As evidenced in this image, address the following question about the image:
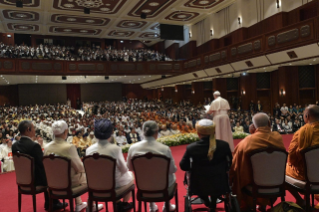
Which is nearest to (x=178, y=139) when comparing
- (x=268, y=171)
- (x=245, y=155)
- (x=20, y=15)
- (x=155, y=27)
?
(x=245, y=155)

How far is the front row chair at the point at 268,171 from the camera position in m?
2.77

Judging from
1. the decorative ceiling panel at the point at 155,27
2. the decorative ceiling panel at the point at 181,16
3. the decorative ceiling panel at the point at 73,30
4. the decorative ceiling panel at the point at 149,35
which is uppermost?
the decorative ceiling panel at the point at 73,30

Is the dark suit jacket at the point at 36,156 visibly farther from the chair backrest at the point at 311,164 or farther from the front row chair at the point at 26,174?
the chair backrest at the point at 311,164

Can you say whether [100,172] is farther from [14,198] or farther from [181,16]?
[181,16]

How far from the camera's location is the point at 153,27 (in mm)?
20516

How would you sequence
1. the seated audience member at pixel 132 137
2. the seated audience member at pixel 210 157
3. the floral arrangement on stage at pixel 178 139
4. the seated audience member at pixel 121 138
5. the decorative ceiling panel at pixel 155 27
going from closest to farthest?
the seated audience member at pixel 210 157
the floral arrangement on stage at pixel 178 139
the seated audience member at pixel 121 138
the seated audience member at pixel 132 137
the decorative ceiling panel at pixel 155 27

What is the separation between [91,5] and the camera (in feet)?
49.8

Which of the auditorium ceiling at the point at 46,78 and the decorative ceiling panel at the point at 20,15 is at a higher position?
the decorative ceiling panel at the point at 20,15

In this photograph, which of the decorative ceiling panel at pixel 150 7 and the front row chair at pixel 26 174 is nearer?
the front row chair at pixel 26 174

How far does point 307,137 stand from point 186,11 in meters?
15.2

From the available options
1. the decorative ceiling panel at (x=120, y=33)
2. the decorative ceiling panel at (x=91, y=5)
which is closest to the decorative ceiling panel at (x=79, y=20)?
the decorative ceiling panel at (x=91, y=5)

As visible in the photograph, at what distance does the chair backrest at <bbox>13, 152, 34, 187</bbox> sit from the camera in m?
3.25

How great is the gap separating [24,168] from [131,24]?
688 inches

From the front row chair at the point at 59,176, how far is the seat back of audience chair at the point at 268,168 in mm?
2041
